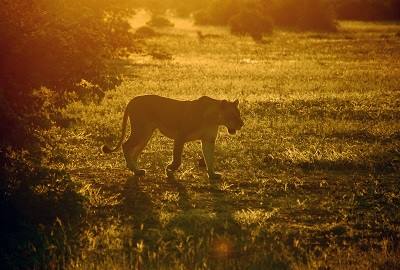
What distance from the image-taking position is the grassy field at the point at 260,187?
815cm

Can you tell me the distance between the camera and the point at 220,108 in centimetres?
1152

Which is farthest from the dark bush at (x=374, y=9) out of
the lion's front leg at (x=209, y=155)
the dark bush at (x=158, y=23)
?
the lion's front leg at (x=209, y=155)

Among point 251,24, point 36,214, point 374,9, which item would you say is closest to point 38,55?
point 36,214

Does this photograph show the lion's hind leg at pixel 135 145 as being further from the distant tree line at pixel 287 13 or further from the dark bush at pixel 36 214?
the distant tree line at pixel 287 13

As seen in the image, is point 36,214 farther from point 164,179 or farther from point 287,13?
point 287,13

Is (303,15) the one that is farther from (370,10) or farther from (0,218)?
(0,218)

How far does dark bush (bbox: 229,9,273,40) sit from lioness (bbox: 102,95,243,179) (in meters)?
44.8

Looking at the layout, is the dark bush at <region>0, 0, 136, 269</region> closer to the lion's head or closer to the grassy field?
the grassy field

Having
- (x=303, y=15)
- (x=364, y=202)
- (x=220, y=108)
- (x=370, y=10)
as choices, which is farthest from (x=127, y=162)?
(x=370, y=10)

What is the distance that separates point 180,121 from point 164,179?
1075 millimetres

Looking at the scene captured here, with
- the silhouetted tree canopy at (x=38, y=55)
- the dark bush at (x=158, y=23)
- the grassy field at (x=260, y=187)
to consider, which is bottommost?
the dark bush at (x=158, y=23)

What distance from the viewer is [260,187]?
38.2 feet

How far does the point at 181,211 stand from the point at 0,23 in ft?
13.5

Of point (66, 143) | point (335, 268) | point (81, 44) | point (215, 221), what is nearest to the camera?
point (335, 268)
